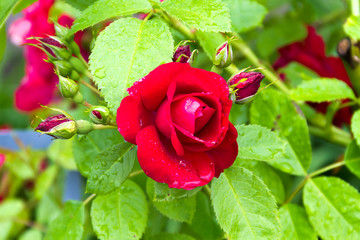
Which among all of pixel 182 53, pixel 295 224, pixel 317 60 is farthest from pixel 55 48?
pixel 317 60

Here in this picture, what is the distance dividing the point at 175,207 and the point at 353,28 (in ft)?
1.20

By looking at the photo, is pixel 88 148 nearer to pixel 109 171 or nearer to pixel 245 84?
pixel 109 171

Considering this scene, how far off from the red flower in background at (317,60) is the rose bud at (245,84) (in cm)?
37

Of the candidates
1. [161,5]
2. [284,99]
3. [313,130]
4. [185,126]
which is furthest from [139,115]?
Answer: [313,130]

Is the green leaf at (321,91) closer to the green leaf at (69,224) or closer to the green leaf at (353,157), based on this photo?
the green leaf at (353,157)

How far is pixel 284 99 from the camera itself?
536mm

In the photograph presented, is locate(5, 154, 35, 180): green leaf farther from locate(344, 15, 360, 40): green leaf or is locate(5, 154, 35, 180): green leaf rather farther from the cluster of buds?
locate(344, 15, 360, 40): green leaf

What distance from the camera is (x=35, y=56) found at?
2.74ft

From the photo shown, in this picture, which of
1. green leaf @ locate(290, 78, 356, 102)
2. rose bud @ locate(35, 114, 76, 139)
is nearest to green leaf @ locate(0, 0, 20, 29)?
rose bud @ locate(35, 114, 76, 139)

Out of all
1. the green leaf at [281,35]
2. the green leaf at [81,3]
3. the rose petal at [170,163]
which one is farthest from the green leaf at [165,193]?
the green leaf at [281,35]

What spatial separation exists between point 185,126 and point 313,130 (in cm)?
41

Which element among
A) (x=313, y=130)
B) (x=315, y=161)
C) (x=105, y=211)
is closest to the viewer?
(x=105, y=211)

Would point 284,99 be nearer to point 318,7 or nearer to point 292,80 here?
point 292,80

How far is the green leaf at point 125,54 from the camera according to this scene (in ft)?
1.14
